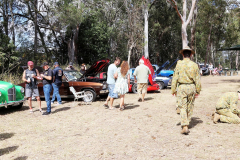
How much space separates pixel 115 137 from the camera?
17.0ft

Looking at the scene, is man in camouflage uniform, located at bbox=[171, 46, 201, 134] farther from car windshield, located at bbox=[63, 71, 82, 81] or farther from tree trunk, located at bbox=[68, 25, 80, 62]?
tree trunk, located at bbox=[68, 25, 80, 62]

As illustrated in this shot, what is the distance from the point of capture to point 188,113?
5.28 meters

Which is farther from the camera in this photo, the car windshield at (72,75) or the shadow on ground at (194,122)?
the car windshield at (72,75)

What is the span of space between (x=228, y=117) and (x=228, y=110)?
200 mm

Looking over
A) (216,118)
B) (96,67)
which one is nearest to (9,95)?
(96,67)

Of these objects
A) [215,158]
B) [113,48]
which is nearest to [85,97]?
[215,158]

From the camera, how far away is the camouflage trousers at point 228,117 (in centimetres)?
596

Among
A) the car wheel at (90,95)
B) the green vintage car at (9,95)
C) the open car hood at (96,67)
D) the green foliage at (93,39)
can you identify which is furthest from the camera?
the green foliage at (93,39)

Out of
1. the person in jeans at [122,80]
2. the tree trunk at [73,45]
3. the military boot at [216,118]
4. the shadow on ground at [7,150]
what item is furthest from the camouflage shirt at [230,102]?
the tree trunk at [73,45]

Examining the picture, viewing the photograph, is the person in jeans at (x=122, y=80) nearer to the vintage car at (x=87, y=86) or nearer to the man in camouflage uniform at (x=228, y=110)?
the vintage car at (x=87, y=86)

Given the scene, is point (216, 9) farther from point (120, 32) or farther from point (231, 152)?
point (231, 152)

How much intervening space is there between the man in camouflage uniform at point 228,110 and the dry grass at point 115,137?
0.20 meters

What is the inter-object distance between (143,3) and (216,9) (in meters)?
10.0

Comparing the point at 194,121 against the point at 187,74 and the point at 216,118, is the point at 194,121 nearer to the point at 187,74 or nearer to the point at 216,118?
the point at 216,118
